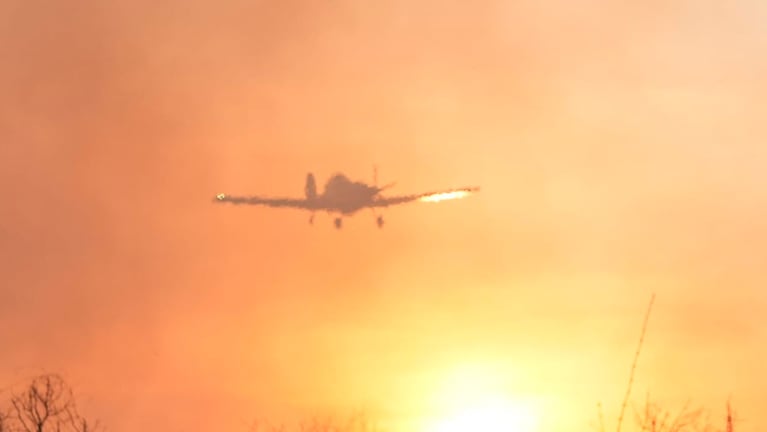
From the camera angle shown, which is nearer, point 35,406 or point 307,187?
point 35,406

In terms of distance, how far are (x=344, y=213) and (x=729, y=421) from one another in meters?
30.9

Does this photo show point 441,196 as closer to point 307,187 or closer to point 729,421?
point 307,187

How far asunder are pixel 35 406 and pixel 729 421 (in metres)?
21.7

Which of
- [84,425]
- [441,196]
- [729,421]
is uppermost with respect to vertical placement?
[441,196]

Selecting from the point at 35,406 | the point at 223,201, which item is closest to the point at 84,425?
the point at 35,406

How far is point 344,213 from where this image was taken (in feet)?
260

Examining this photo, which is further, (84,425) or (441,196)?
(441,196)

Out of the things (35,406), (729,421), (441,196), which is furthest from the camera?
(441,196)

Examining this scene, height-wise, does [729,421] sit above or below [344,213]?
below

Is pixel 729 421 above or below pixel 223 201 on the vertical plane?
below

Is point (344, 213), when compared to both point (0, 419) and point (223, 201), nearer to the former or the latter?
point (223, 201)

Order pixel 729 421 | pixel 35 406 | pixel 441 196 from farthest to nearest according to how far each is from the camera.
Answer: pixel 441 196, pixel 35 406, pixel 729 421

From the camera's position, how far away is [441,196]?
74.9 m

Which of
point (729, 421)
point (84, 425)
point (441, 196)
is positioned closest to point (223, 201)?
point (441, 196)
